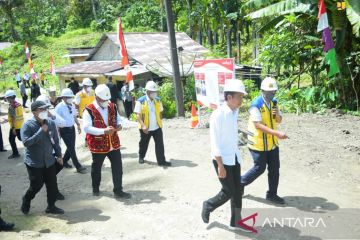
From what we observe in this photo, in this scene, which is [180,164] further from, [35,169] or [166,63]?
[166,63]

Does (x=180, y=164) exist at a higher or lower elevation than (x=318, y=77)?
lower

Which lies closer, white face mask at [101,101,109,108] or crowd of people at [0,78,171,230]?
A: crowd of people at [0,78,171,230]

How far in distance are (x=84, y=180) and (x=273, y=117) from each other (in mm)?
4137

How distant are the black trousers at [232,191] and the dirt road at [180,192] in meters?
0.27

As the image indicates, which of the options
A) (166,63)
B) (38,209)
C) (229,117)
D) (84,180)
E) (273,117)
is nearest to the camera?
(229,117)

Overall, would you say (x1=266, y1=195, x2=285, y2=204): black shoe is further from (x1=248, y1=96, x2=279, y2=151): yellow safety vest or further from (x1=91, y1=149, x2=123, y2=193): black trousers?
(x1=91, y1=149, x2=123, y2=193): black trousers

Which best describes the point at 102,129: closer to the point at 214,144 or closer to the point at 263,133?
the point at 214,144

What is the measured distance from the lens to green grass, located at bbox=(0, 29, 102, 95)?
137ft

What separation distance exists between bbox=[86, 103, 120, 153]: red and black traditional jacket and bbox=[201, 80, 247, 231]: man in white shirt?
6.90 feet

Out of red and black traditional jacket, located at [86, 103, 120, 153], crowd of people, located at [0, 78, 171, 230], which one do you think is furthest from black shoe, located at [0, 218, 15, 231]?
red and black traditional jacket, located at [86, 103, 120, 153]

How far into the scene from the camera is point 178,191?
6875 millimetres

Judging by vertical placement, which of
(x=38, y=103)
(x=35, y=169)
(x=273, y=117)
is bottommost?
(x=35, y=169)

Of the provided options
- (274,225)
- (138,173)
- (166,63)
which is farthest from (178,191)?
(166,63)

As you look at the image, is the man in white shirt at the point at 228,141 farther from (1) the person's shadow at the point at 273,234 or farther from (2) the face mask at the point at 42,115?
(2) the face mask at the point at 42,115
